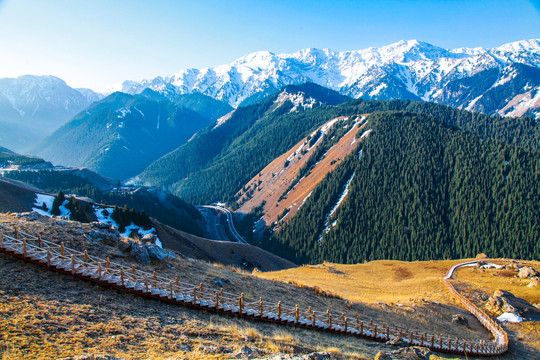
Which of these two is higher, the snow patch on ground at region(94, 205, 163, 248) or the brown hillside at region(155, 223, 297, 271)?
the snow patch on ground at region(94, 205, 163, 248)

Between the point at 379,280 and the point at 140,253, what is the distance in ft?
175

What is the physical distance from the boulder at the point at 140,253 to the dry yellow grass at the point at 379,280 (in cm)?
1922

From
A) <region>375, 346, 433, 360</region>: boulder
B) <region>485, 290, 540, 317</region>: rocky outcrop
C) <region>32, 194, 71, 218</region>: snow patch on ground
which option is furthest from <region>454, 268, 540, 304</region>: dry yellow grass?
<region>32, 194, 71, 218</region>: snow patch on ground

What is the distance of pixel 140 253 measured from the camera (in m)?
30.4

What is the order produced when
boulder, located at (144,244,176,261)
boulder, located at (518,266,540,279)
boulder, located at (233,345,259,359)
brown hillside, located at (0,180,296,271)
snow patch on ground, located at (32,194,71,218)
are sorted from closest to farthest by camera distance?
boulder, located at (233,345,259,359) < boulder, located at (144,244,176,261) < boulder, located at (518,266,540,279) < brown hillside, located at (0,180,296,271) < snow patch on ground, located at (32,194,71,218)

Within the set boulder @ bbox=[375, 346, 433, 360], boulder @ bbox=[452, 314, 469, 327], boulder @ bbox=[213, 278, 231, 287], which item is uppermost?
boulder @ bbox=[375, 346, 433, 360]

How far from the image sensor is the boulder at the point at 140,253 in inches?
1177

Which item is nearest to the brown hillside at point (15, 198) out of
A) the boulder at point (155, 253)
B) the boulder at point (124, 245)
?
the boulder at point (124, 245)

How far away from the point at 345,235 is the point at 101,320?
156m

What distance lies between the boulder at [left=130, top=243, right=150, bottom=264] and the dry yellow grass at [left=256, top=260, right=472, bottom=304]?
19220 mm

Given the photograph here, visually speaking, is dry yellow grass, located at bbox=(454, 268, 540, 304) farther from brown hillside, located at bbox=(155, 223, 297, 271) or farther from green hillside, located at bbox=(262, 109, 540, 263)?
green hillside, located at bbox=(262, 109, 540, 263)

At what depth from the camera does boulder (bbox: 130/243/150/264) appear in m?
29.9

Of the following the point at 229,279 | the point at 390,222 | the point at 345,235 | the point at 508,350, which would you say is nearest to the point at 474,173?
the point at 390,222

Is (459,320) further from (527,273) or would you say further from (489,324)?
(527,273)
